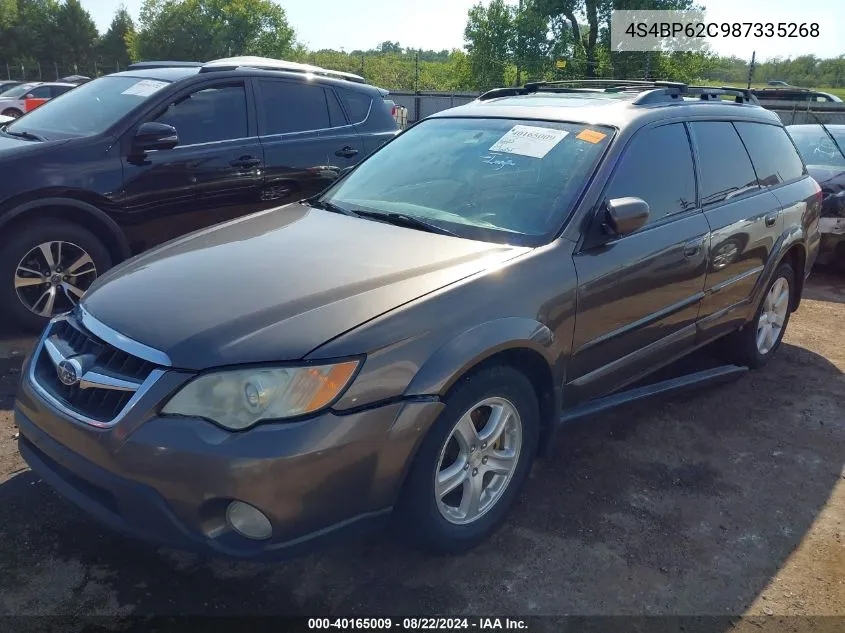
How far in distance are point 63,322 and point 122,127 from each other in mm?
2652

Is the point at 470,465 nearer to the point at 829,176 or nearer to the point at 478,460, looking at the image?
the point at 478,460

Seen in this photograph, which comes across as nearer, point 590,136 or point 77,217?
point 590,136

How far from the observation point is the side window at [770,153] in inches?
171

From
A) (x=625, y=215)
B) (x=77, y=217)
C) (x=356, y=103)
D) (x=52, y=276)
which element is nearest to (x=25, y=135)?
(x=77, y=217)

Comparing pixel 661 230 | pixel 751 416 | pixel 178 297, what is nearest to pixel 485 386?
pixel 178 297

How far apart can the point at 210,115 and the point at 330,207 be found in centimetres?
238

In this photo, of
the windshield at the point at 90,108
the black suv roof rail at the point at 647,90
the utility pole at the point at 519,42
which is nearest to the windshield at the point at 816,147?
the black suv roof rail at the point at 647,90

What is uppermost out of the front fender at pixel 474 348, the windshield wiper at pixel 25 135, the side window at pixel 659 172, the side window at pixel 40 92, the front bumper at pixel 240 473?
the side window at pixel 40 92

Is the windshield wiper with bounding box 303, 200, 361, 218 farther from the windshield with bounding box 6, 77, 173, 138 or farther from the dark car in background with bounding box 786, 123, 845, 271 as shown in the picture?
the dark car in background with bounding box 786, 123, 845, 271

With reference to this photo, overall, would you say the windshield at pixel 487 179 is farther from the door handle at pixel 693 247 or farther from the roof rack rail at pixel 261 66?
the roof rack rail at pixel 261 66

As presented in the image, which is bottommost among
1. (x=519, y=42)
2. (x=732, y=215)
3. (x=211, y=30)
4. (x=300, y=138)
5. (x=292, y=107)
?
(x=732, y=215)

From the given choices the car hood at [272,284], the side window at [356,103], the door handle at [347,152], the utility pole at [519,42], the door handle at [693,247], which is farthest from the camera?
the utility pole at [519,42]

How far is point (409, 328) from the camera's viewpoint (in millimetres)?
2338

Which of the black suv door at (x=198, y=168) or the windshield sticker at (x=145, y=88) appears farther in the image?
the windshield sticker at (x=145, y=88)
